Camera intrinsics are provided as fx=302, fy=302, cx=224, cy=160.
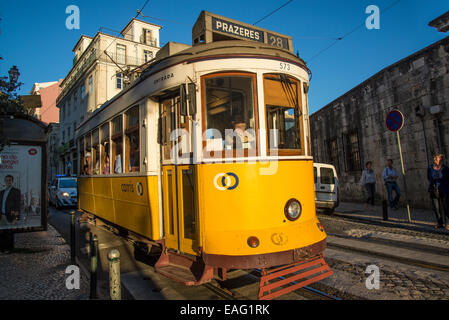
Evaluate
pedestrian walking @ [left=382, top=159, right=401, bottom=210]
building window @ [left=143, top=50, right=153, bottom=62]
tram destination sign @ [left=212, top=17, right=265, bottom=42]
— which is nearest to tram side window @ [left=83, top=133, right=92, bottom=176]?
tram destination sign @ [left=212, top=17, right=265, bottom=42]

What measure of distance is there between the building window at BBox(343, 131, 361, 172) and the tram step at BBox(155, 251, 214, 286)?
1204cm

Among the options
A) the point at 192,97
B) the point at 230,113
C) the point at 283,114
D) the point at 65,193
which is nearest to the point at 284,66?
the point at 283,114

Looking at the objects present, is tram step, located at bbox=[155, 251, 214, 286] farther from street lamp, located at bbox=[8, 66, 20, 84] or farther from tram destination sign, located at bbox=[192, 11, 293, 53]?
street lamp, located at bbox=[8, 66, 20, 84]

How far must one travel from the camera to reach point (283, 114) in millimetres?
4176

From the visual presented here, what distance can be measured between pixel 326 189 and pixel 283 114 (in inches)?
295

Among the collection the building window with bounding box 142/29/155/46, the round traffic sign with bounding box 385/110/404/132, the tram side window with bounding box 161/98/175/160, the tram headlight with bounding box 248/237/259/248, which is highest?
the building window with bounding box 142/29/155/46

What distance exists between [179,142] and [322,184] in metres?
7.99

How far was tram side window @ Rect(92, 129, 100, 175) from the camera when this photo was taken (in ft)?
24.9

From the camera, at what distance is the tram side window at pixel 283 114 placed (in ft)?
13.1

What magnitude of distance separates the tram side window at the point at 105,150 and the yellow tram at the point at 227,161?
229cm

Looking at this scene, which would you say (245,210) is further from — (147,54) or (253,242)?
(147,54)

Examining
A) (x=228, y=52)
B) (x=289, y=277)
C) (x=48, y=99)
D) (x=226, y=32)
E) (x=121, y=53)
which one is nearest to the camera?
(x=289, y=277)

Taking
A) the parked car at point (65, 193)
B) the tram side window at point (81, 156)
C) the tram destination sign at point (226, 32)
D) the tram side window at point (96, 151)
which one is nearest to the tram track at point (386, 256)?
the tram destination sign at point (226, 32)

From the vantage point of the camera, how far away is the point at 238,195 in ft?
12.0
